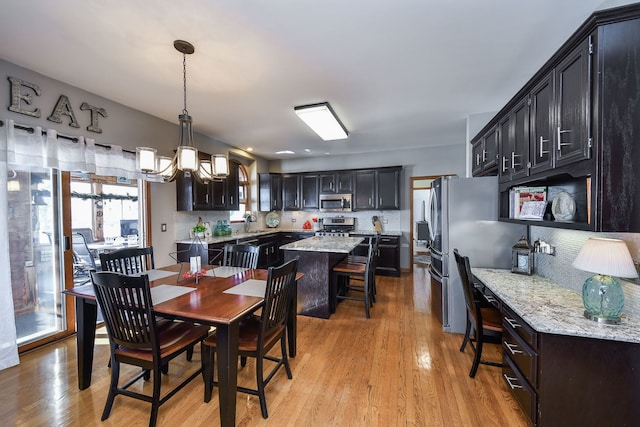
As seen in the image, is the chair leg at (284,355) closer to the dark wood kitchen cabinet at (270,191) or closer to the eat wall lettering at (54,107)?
the eat wall lettering at (54,107)

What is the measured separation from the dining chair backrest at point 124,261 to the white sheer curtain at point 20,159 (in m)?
0.86

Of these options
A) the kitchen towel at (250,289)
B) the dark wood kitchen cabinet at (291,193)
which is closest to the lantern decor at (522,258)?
the kitchen towel at (250,289)

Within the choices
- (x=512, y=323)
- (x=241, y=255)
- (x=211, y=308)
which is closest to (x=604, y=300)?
(x=512, y=323)

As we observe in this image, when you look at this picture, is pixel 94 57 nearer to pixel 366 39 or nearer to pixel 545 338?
pixel 366 39

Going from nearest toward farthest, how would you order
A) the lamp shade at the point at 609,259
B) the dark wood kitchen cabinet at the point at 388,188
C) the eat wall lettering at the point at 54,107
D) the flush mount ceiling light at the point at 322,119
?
the lamp shade at the point at 609,259, the eat wall lettering at the point at 54,107, the flush mount ceiling light at the point at 322,119, the dark wood kitchen cabinet at the point at 388,188

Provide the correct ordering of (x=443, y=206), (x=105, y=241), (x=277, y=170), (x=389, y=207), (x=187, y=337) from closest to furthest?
(x=187, y=337)
(x=443, y=206)
(x=105, y=241)
(x=389, y=207)
(x=277, y=170)

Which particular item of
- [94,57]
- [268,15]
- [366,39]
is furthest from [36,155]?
[366,39]

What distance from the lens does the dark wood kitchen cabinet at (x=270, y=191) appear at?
6504mm

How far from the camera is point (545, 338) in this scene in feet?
4.89

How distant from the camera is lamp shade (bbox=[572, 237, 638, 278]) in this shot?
1.45m

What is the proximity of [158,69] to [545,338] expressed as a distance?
358cm

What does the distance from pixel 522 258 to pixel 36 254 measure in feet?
15.8

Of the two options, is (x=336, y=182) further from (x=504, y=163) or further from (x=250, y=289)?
(x=250, y=289)

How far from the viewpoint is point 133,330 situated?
1.67 meters
